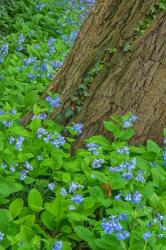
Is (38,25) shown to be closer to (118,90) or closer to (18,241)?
(118,90)

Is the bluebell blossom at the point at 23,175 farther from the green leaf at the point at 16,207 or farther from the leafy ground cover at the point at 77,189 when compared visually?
the green leaf at the point at 16,207

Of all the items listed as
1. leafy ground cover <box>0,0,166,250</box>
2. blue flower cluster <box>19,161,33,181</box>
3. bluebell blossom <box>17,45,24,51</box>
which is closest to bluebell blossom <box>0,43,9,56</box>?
bluebell blossom <box>17,45,24,51</box>

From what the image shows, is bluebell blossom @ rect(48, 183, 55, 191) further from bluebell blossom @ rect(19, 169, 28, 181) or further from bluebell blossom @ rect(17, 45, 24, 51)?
bluebell blossom @ rect(17, 45, 24, 51)

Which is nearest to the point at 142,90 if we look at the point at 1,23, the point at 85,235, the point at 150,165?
the point at 150,165

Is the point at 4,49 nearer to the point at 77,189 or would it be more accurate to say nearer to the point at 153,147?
the point at 153,147

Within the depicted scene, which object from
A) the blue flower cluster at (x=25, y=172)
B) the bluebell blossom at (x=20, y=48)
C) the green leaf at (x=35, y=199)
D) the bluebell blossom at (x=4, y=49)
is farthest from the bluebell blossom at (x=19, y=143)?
the bluebell blossom at (x=20, y=48)
